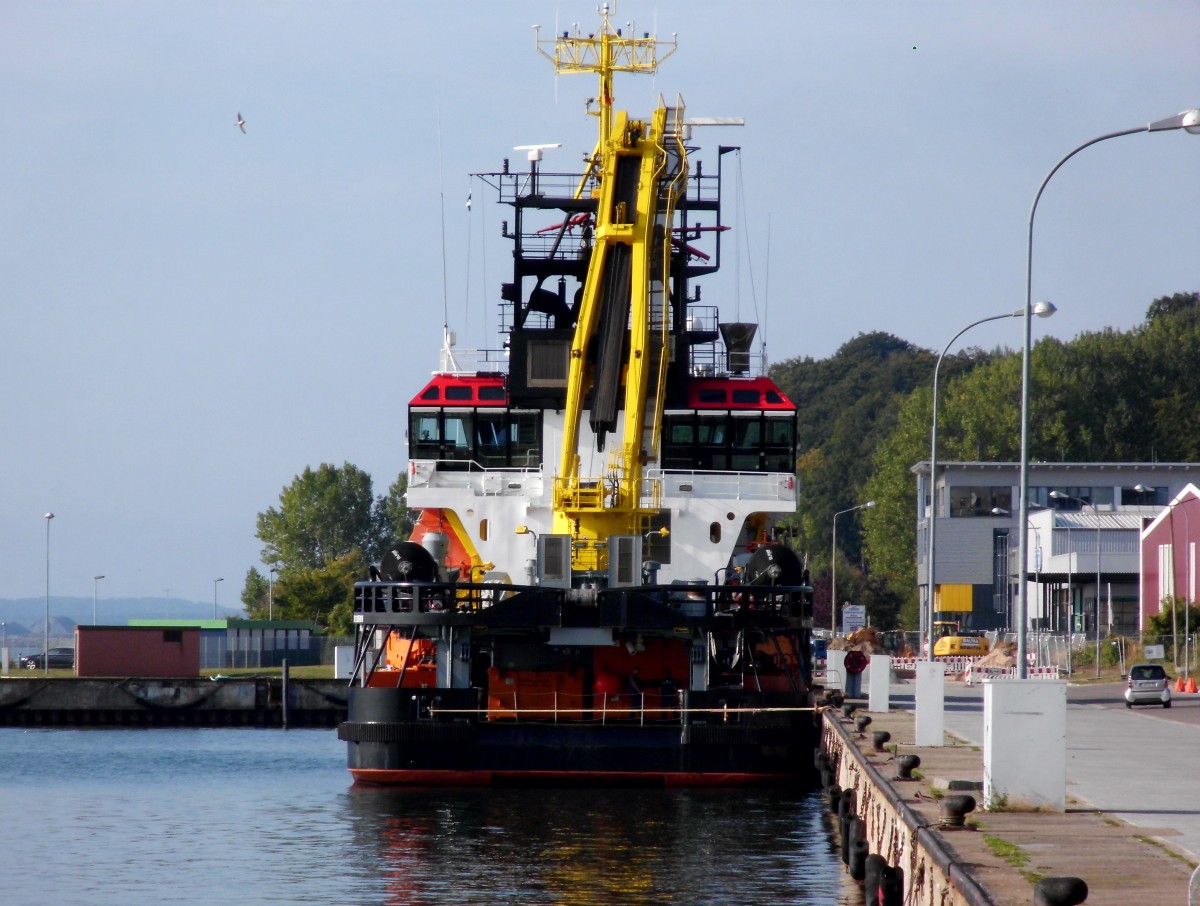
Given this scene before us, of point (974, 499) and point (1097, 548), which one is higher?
point (974, 499)

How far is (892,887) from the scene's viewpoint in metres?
16.1

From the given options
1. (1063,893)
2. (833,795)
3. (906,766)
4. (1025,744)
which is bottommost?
(833,795)

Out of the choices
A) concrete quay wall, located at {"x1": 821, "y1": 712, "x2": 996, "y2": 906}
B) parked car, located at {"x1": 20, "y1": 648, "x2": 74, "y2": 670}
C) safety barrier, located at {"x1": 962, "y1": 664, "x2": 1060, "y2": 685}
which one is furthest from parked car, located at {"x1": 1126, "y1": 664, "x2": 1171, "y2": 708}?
parked car, located at {"x1": 20, "y1": 648, "x2": 74, "y2": 670}

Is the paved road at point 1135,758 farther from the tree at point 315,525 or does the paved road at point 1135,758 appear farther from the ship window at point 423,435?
the tree at point 315,525

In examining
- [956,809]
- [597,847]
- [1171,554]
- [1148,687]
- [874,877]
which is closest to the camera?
[956,809]

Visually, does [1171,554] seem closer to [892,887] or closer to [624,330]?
[624,330]

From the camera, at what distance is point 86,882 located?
20.4 metres

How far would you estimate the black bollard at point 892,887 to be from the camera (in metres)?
16.1

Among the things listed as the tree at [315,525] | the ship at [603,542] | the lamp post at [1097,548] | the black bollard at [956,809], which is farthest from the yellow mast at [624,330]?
the tree at [315,525]

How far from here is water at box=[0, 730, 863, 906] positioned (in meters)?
19.4

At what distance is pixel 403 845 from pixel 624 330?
1186 centimetres

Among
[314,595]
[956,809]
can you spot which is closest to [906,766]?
[956,809]

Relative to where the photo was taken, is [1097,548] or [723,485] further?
[1097,548]

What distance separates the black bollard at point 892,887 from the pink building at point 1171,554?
47042 mm
